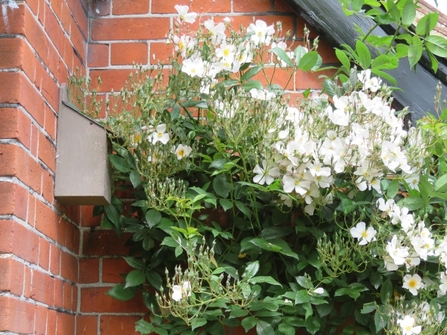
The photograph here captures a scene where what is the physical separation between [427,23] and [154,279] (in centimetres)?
117

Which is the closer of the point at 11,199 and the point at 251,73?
the point at 11,199

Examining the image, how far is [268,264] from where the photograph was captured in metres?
1.90

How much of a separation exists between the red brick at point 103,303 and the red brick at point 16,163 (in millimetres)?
541

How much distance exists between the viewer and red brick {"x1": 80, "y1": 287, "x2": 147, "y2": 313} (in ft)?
6.50

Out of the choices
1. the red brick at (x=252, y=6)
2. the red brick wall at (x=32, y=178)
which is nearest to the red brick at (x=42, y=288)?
the red brick wall at (x=32, y=178)

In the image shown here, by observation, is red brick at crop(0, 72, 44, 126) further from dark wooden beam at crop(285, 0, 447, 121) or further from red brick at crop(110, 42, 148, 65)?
dark wooden beam at crop(285, 0, 447, 121)

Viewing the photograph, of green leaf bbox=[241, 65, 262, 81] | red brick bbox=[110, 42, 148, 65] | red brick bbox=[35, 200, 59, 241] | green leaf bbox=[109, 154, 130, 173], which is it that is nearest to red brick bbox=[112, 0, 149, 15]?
red brick bbox=[110, 42, 148, 65]

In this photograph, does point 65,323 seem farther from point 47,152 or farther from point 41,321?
point 47,152

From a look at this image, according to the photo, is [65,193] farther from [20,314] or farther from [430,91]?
[430,91]

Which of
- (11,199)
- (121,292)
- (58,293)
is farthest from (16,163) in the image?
Result: (121,292)

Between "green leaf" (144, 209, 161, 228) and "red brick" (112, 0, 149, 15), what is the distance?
2.67ft

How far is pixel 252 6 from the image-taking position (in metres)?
2.22

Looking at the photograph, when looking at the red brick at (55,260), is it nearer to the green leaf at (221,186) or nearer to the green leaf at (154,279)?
the green leaf at (154,279)

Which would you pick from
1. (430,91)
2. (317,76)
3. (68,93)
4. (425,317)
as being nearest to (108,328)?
(68,93)
